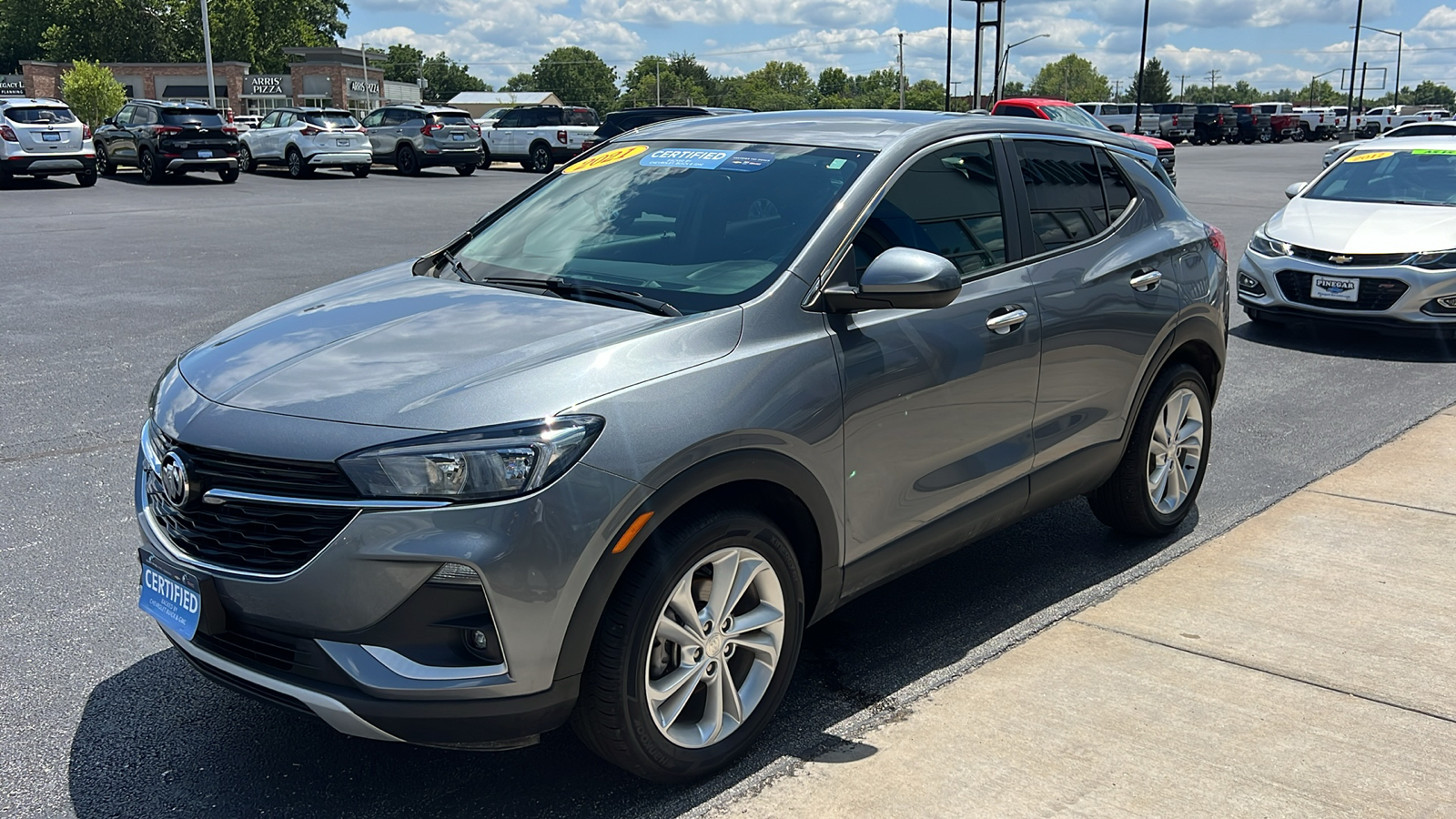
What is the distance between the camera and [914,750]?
3.39 meters

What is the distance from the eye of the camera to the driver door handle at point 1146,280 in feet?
15.2

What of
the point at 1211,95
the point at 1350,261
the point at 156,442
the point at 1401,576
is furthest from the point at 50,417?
the point at 1211,95

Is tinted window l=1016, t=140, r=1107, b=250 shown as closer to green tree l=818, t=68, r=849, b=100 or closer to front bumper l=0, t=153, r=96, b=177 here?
front bumper l=0, t=153, r=96, b=177

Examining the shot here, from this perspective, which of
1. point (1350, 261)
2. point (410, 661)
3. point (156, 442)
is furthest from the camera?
point (1350, 261)

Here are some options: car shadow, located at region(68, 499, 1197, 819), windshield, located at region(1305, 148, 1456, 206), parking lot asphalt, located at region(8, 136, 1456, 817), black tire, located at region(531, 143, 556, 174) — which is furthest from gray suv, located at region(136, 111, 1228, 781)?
black tire, located at region(531, 143, 556, 174)

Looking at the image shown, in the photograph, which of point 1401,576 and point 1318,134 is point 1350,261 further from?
point 1318,134

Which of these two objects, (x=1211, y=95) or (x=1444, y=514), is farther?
(x=1211, y=95)

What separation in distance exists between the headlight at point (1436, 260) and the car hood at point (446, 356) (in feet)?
25.5

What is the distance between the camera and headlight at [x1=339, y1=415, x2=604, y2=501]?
2.69 meters

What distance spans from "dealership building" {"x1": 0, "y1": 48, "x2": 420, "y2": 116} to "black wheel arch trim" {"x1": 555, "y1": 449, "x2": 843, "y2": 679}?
6928 centimetres

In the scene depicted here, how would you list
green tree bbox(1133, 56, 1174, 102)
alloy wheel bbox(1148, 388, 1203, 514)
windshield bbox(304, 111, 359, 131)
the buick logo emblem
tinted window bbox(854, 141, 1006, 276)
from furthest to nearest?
green tree bbox(1133, 56, 1174, 102) < windshield bbox(304, 111, 359, 131) < alloy wheel bbox(1148, 388, 1203, 514) < tinted window bbox(854, 141, 1006, 276) < the buick logo emblem

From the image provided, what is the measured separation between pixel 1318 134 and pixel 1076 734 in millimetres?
69195

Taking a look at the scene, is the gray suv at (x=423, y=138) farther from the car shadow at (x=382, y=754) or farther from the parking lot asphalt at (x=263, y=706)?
the car shadow at (x=382, y=754)

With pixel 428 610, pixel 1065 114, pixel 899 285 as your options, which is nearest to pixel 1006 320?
pixel 899 285
